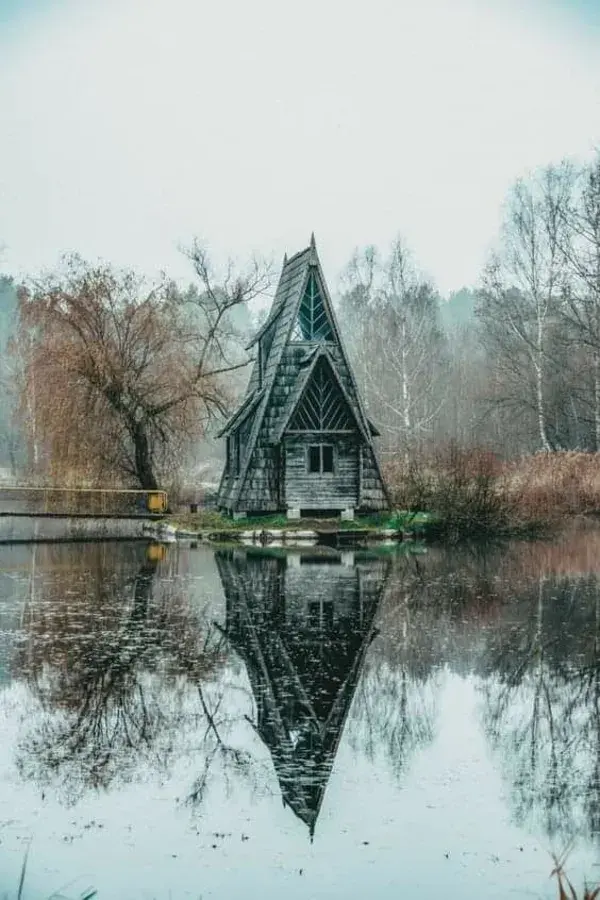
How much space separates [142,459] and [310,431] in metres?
6.08

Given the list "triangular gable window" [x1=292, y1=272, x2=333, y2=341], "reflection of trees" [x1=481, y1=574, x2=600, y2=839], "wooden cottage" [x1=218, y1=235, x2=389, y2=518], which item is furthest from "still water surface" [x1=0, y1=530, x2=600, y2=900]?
"triangular gable window" [x1=292, y1=272, x2=333, y2=341]

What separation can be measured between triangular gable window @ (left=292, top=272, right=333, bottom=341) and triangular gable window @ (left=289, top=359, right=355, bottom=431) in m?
0.84

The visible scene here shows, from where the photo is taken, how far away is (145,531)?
92.8 ft

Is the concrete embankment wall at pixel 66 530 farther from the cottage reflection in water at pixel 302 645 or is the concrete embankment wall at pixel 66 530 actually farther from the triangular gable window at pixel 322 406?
the cottage reflection in water at pixel 302 645

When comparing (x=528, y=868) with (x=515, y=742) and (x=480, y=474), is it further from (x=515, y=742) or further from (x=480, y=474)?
(x=480, y=474)

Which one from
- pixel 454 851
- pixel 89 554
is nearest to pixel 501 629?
pixel 454 851

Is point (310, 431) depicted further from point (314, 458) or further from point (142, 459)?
point (142, 459)

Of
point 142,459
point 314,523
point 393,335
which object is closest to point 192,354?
point 142,459

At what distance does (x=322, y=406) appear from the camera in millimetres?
26672

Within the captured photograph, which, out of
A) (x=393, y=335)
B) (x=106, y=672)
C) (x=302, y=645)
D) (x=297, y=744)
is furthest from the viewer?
(x=393, y=335)

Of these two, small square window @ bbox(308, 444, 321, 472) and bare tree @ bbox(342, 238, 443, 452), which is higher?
bare tree @ bbox(342, 238, 443, 452)

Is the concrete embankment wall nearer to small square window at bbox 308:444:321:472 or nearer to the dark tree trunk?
the dark tree trunk

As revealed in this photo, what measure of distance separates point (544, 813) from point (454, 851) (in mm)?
818

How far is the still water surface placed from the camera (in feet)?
19.8
